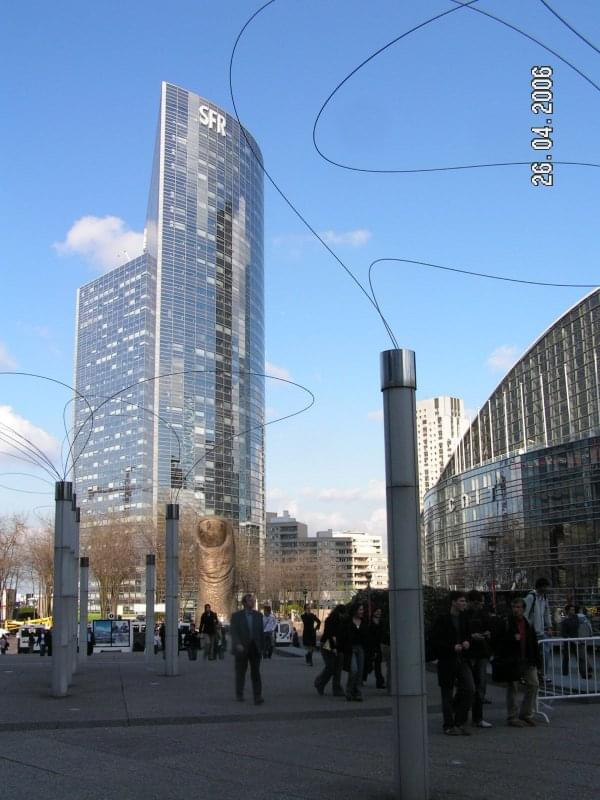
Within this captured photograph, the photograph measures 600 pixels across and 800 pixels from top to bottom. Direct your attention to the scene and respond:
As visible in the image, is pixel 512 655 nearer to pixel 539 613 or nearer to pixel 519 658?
pixel 519 658

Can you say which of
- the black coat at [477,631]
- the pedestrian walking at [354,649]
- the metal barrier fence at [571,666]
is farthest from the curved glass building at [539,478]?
the black coat at [477,631]

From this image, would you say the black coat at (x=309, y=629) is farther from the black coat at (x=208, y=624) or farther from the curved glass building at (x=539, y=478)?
the curved glass building at (x=539, y=478)

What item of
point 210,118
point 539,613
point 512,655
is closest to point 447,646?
point 512,655

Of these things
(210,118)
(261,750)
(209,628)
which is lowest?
(261,750)

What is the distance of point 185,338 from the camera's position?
5133 inches

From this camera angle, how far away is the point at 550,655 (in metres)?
14.7

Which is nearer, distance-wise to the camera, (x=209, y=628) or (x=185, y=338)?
(x=209, y=628)

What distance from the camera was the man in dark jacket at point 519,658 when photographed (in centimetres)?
1212

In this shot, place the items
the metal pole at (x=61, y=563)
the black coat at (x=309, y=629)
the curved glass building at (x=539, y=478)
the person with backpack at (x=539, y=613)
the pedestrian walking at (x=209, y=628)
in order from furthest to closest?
the curved glass building at (x=539, y=478) < the pedestrian walking at (x=209, y=628) < the black coat at (x=309, y=629) < the metal pole at (x=61, y=563) < the person with backpack at (x=539, y=613)

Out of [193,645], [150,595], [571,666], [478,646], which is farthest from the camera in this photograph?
[150,595]

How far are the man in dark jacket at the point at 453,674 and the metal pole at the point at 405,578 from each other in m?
3.82

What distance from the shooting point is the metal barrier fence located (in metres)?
14.6

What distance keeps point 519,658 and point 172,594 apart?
12.3 metres

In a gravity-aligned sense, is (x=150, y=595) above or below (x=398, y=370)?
below
